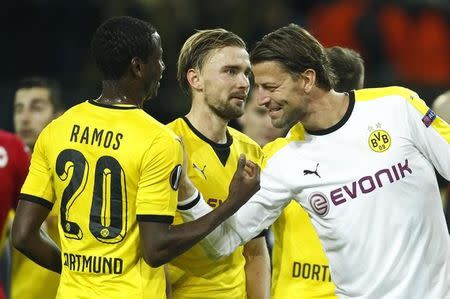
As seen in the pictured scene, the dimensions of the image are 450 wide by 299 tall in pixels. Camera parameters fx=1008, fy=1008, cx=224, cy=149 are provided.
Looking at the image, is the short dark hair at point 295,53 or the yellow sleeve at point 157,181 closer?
the yellow sleeve at point 157,181

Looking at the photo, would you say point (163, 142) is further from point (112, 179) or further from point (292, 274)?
point (292, 274)

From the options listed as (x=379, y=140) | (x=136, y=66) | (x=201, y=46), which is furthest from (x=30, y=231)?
(x=379, y=140)

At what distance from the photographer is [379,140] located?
4699mm

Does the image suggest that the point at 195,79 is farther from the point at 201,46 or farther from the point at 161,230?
the point at 161,230

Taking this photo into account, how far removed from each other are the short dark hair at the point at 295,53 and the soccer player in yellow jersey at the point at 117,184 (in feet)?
1.82

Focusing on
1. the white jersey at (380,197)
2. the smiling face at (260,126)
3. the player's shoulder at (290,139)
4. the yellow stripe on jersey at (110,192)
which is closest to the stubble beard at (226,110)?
the player's shoulder at (290,139)

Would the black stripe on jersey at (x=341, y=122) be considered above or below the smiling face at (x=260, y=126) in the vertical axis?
above

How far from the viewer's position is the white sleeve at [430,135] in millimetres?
4625

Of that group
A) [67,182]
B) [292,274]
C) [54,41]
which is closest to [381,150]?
[292,274]

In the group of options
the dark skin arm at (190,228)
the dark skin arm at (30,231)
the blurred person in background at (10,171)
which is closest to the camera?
the dark skin arm at (190,228)

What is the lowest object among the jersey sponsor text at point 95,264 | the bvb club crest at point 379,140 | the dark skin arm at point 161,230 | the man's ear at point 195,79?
the jersey sponsor text at point 95,264

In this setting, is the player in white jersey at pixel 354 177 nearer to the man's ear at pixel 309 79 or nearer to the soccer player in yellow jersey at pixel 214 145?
the man's ear at pixel 309 79

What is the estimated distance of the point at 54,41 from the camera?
11938 millimetres

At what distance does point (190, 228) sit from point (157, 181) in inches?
10.5
